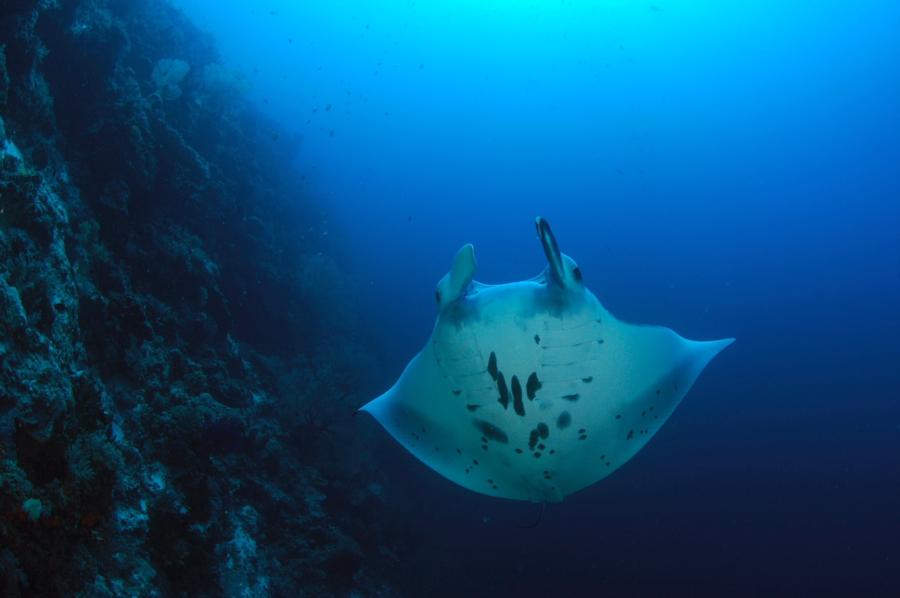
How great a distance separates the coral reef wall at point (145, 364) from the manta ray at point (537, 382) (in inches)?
87.2

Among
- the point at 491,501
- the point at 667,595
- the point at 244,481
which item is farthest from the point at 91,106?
the point at 667,595

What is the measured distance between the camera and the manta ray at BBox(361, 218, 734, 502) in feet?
8.82

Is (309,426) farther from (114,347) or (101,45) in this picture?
(101,45)

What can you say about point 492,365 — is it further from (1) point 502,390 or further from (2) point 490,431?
(2) point 490,431

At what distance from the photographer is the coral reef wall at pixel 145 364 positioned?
3.21m

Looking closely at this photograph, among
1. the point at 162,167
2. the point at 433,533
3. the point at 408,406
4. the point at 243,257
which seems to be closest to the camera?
the point at 408,406

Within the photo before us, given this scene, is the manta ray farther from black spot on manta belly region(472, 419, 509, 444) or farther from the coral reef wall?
the coral reef wall

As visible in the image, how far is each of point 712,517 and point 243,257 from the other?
14.5 meters

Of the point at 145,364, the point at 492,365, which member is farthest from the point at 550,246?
the point at 145,364

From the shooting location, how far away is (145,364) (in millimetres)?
5230

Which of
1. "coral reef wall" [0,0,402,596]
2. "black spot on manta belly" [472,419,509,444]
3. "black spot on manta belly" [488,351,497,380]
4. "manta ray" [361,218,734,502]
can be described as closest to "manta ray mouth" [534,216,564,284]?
"manta ray" [361,218,734,502]

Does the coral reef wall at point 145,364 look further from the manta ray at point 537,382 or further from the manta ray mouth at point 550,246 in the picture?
the manta ray mouth at point 550,246

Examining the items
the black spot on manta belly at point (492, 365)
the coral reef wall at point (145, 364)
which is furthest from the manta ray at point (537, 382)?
the coral reef wall at point (145, 364)

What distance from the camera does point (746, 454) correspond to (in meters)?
17.6
